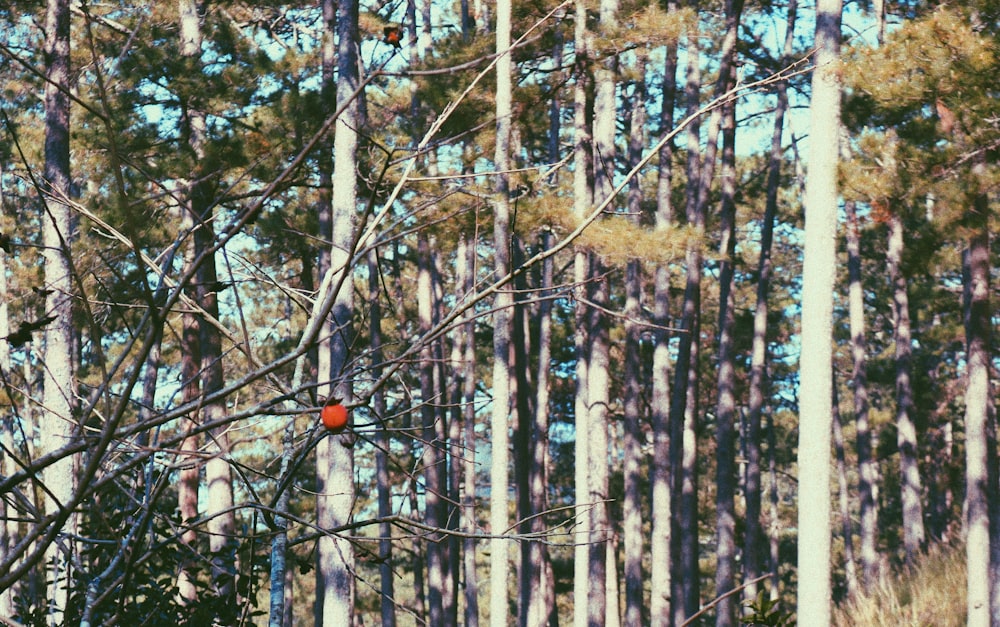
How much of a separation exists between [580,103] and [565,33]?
1592mm

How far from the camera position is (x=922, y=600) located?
10195mm

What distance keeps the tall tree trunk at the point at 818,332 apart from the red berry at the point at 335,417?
676 cm

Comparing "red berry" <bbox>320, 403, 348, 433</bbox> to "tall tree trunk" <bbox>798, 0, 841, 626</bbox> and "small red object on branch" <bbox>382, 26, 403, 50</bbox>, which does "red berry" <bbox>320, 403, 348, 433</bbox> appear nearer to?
"small red object on branch" <bbox>382, 26, 403, 50</bbox>

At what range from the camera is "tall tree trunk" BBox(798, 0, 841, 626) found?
25.8 ft

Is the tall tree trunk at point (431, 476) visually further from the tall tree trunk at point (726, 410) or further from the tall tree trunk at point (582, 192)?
the tall tree trunk at point (726, 410)

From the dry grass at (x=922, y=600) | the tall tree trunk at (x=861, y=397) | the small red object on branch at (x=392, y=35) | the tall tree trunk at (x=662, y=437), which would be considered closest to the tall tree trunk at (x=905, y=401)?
the tall tree trunk at (x=861, y=397)

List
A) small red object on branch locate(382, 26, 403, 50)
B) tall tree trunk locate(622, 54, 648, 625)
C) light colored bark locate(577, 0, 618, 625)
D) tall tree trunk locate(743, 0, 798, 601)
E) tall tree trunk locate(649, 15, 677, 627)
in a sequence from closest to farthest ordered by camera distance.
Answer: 1. small red object on branch locate(382, 26, 403, 50)
2. light colored bark locate(577, 0, 618, 625)
3. tall tree trunk locate(649, 15, 677, 627)
4. tall tree trunk locate(622, 54, 648, 625)
5. tall tree trunk locate(743, 0, 798, 601)

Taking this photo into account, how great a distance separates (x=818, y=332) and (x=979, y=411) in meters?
3.30

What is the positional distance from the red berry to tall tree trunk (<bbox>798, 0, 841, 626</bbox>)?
6.76 m

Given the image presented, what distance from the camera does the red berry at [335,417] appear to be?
5.36ft

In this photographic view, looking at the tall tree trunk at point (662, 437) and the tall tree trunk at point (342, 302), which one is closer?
the tall tree trunk at point (342, 302)

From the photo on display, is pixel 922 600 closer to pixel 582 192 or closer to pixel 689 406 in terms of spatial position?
pixel 582 192

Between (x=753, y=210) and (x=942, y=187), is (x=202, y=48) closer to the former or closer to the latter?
(x=942, y=187)

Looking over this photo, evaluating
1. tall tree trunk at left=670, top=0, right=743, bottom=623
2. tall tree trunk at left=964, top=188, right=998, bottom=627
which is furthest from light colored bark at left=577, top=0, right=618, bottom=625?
tall tree trunk at left=964, top=188, right=998, bottom=627
